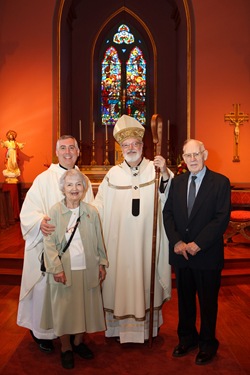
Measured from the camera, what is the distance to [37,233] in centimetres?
324

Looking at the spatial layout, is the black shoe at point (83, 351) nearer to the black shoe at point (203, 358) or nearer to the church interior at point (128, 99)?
the church interior at point (128, 99)

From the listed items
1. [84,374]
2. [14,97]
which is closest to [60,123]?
Answer: [14,97]

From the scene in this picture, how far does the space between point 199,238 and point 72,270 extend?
98 cm

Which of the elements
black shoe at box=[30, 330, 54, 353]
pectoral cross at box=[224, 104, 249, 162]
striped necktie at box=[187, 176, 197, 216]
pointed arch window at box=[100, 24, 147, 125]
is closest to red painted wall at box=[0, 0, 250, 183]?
pectoral cross at box=[224, 104, 249, 162]

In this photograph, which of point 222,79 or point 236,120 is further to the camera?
point 222,79

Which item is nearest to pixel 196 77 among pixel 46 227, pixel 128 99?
pixel 128 99

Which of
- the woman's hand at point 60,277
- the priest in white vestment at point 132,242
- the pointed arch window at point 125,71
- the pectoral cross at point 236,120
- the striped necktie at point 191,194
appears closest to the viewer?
the woman's hand at point 60,277

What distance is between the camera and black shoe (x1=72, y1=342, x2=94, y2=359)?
123 inches

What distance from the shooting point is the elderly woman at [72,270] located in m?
2.95

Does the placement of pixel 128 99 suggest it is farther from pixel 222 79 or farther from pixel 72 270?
pixel 72 270

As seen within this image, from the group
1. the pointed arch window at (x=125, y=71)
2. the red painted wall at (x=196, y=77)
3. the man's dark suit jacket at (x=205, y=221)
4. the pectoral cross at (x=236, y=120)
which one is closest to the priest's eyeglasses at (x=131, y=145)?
the man's dark suit jacket at (x=205, y=221)

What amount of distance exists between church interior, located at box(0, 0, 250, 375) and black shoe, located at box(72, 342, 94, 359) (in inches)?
3.7

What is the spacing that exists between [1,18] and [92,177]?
4422 mm

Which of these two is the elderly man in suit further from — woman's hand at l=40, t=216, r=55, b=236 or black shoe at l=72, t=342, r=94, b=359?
woman's hand at l=40, t=216, r=55, b=236
